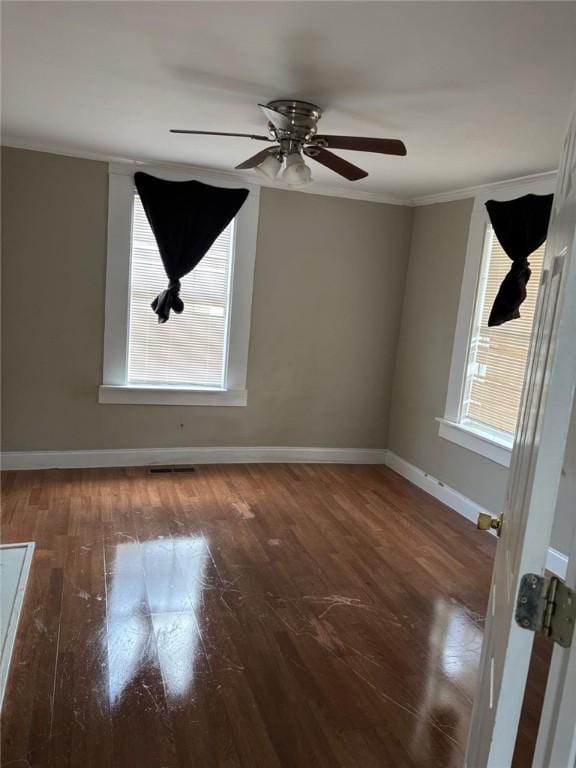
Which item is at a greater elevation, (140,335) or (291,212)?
(291,212)

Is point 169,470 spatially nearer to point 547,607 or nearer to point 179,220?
point 179,220

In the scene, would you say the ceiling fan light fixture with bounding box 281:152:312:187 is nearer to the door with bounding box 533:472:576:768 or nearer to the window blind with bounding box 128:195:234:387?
the window blind with bounding box 128:195:234:387

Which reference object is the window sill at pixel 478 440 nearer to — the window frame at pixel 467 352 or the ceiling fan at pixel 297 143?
the window frame at pixel 467 352

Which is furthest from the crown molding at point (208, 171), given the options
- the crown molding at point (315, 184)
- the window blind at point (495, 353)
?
the window blind at point (495, 353)

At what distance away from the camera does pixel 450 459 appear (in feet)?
14.3

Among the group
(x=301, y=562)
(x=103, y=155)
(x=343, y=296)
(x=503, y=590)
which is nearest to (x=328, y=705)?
(x=301, y=562)

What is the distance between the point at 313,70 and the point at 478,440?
2.77m

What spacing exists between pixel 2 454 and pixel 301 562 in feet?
8.17

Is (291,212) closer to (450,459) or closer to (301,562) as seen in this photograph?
(450,459)

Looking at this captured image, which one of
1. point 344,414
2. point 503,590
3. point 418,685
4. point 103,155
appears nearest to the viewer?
point 503,590

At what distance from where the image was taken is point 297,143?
2686 millimetres

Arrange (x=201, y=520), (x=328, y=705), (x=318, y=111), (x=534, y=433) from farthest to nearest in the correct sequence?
(x=201, y=520), (x=318, y=111), (x=328, y=705), (x=534, y=433)

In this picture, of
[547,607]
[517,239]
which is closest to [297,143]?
[517,239]

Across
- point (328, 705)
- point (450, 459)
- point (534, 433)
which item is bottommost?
point (328, 705)
